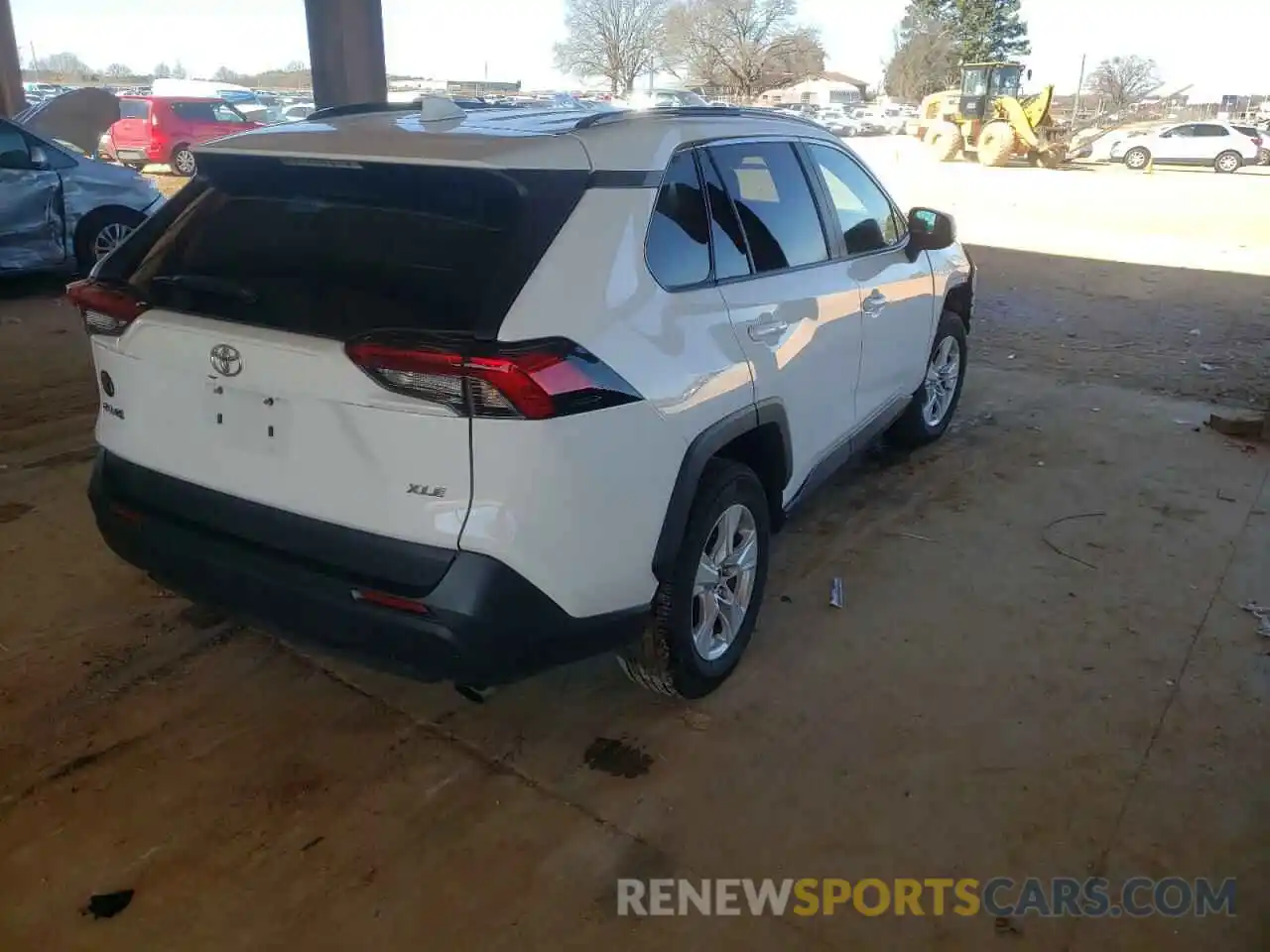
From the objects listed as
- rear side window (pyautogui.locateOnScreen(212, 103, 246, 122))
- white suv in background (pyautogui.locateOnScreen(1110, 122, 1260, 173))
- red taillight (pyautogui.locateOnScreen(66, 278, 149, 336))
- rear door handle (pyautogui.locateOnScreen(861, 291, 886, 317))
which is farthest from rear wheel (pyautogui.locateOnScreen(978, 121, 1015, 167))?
red taillight (pyautogui.locateOnScreen(66, 278, 149, 336))

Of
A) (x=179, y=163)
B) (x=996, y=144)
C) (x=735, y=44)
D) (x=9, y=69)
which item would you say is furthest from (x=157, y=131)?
(x=735, y=44)

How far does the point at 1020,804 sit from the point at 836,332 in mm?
1767

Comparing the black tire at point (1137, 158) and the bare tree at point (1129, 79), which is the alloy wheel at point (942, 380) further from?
the bare tree at point (1129, 79)

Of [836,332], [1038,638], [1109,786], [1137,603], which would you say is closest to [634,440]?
[836,332]

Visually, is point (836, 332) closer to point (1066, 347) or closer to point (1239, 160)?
point (1066, 347)

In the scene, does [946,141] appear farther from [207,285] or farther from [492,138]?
[207,285]

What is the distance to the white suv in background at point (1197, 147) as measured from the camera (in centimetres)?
2873

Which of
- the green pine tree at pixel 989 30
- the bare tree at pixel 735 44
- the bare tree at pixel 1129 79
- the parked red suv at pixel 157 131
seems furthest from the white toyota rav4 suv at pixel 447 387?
the bare tree at pixel 1129 79

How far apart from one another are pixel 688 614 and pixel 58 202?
28.0ft

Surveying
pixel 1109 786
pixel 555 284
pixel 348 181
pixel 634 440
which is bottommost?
pixel 1109 786

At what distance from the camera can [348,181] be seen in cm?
258

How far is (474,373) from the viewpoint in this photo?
7.35 ft

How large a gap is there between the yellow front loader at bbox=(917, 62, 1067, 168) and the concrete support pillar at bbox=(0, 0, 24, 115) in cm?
2430

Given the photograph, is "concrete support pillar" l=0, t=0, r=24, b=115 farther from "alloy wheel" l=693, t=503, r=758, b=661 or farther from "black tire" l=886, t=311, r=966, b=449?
"alloy wheel" l=693, t=503, r=758, b=661
